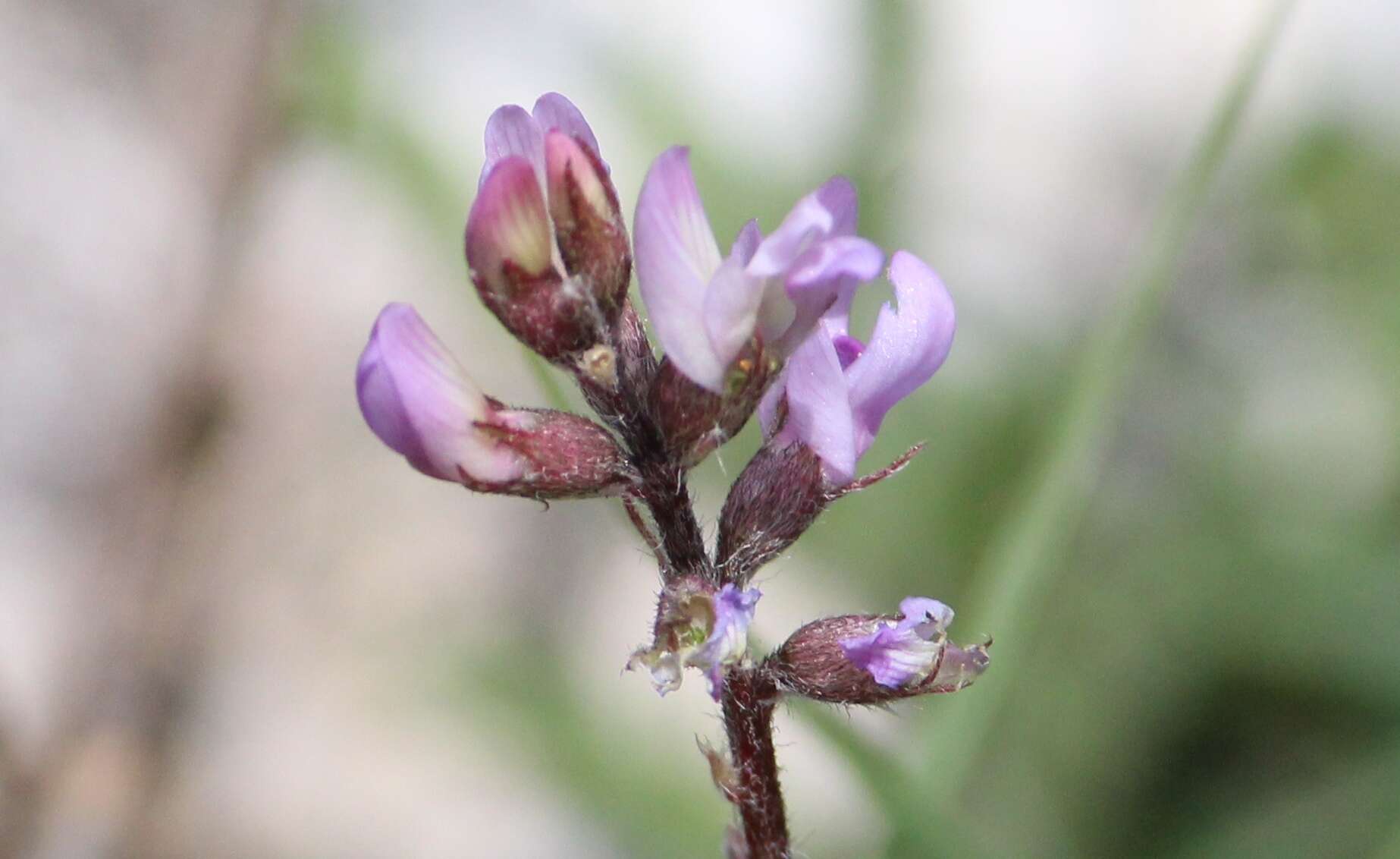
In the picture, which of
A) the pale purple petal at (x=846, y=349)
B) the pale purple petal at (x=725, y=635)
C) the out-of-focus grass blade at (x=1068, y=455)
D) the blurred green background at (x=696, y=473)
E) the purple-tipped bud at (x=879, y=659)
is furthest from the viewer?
the blurred green background at (x=696, y=473)

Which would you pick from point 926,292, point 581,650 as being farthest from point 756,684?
point 581,650

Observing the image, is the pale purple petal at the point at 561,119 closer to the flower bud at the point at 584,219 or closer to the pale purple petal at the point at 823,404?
the flower bud at the point at 584,219

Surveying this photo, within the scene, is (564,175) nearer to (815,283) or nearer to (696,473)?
(815,283)

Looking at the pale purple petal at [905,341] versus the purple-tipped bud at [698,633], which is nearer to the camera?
the purple-tipped bud at [698,633]

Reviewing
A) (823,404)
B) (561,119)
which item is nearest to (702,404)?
(823,404)

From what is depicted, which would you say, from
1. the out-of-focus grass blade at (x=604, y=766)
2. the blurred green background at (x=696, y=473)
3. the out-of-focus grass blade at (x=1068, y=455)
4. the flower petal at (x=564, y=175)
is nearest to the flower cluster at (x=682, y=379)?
the flower petal at (x=564, y=175)

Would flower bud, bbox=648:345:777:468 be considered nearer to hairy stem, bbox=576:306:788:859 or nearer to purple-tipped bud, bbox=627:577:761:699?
hairy stem, bbox=576:306:788:859

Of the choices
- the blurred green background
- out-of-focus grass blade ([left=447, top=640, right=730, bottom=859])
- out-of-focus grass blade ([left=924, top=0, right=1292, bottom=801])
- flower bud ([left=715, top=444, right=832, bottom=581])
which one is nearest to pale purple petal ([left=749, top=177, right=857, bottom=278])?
flower bud ([left=715, top=444, right=832, bottom=581])
